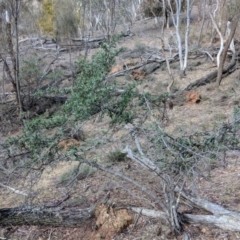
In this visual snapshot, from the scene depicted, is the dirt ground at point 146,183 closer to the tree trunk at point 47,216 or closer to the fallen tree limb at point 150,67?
the tree trunk at point 47,216

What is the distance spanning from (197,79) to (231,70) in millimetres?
1039

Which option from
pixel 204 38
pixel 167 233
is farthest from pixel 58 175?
pixel 204 38

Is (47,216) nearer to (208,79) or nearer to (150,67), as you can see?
(208,79)

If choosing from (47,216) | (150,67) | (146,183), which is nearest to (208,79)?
(150,67)

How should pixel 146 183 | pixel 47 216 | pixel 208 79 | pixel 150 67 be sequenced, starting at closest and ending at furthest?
pixel 47 216
pixel 146 183
pixel 208 79
pixel 150 67

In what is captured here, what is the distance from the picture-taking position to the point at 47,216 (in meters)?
4.55

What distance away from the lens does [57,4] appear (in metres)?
17.8

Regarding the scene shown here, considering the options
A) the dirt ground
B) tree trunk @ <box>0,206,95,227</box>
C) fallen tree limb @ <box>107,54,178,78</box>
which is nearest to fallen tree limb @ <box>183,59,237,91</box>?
the dirt ground

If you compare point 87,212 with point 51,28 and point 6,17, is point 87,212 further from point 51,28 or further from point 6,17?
point 51,28

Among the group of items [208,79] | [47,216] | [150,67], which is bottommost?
[47,216]

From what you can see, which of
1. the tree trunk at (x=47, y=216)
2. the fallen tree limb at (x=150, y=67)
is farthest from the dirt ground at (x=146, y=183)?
the fallen tree limb at (x=150, y=67)

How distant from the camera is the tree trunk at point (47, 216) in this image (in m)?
4.51

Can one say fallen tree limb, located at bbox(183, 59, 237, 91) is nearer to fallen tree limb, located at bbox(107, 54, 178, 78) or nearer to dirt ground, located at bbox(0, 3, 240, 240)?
dirt ground, located at bbox(0, 3, 240, 240)

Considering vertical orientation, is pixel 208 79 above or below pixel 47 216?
above
